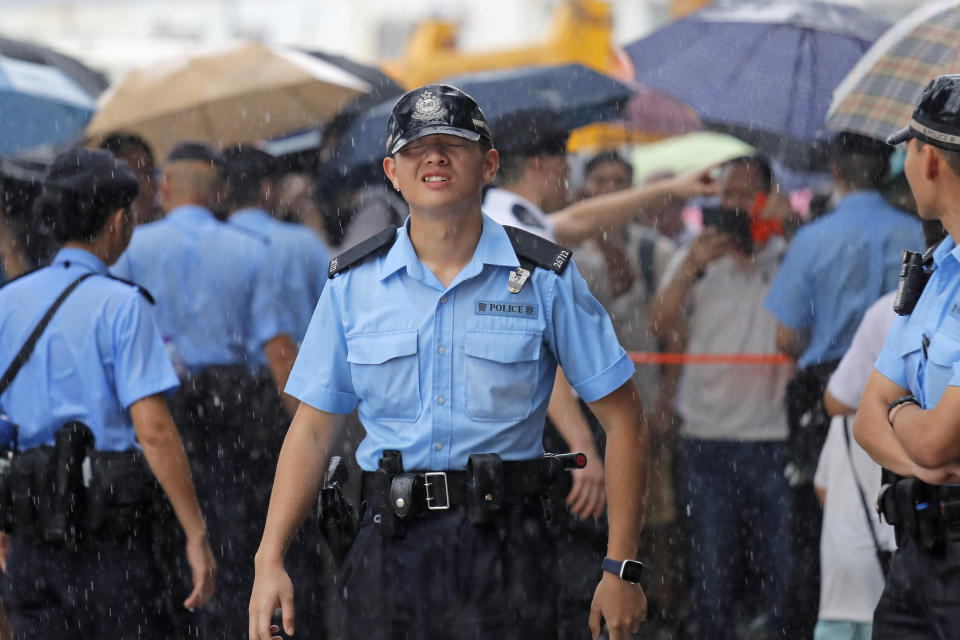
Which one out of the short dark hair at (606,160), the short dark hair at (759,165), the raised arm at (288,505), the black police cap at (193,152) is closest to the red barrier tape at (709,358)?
the short dark hair at (759,165)

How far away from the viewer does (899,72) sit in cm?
561

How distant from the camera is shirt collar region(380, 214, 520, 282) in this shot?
363 cm

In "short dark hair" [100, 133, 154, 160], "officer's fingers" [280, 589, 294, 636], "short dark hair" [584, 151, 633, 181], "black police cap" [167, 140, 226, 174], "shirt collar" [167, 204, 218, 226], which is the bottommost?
"officer's fingers" [280, 589, 294, 636]

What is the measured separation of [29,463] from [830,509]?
2848 millimetres

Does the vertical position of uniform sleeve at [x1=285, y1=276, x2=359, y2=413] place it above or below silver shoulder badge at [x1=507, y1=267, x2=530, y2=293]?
below

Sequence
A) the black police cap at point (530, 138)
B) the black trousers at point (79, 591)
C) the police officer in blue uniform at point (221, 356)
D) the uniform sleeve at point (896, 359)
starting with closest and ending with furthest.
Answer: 1. the uniform sleeve at point (896, 359)
2. the black trousers at point (79, 591)
3. the black police cap at point (530, 138)
4. the police officer in blue uniform at point (221, 356)

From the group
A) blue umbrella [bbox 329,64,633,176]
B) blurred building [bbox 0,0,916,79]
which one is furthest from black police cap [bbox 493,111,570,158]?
blurred building [bbox 0,0,916,79]

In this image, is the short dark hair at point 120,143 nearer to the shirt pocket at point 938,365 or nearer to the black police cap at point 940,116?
the black police cap at point 940,116

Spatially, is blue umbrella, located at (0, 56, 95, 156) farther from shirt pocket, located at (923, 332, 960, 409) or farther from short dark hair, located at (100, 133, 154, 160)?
shirt pocket, located at (923, 332, 960, 409)

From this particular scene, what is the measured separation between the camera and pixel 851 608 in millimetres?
4867

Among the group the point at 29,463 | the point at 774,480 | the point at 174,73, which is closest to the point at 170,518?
the point at 29,463

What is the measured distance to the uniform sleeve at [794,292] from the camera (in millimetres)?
6203

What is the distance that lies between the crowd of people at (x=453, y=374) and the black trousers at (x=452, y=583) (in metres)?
0.01

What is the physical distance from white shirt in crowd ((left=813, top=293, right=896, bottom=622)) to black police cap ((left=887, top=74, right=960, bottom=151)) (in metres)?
1.27
